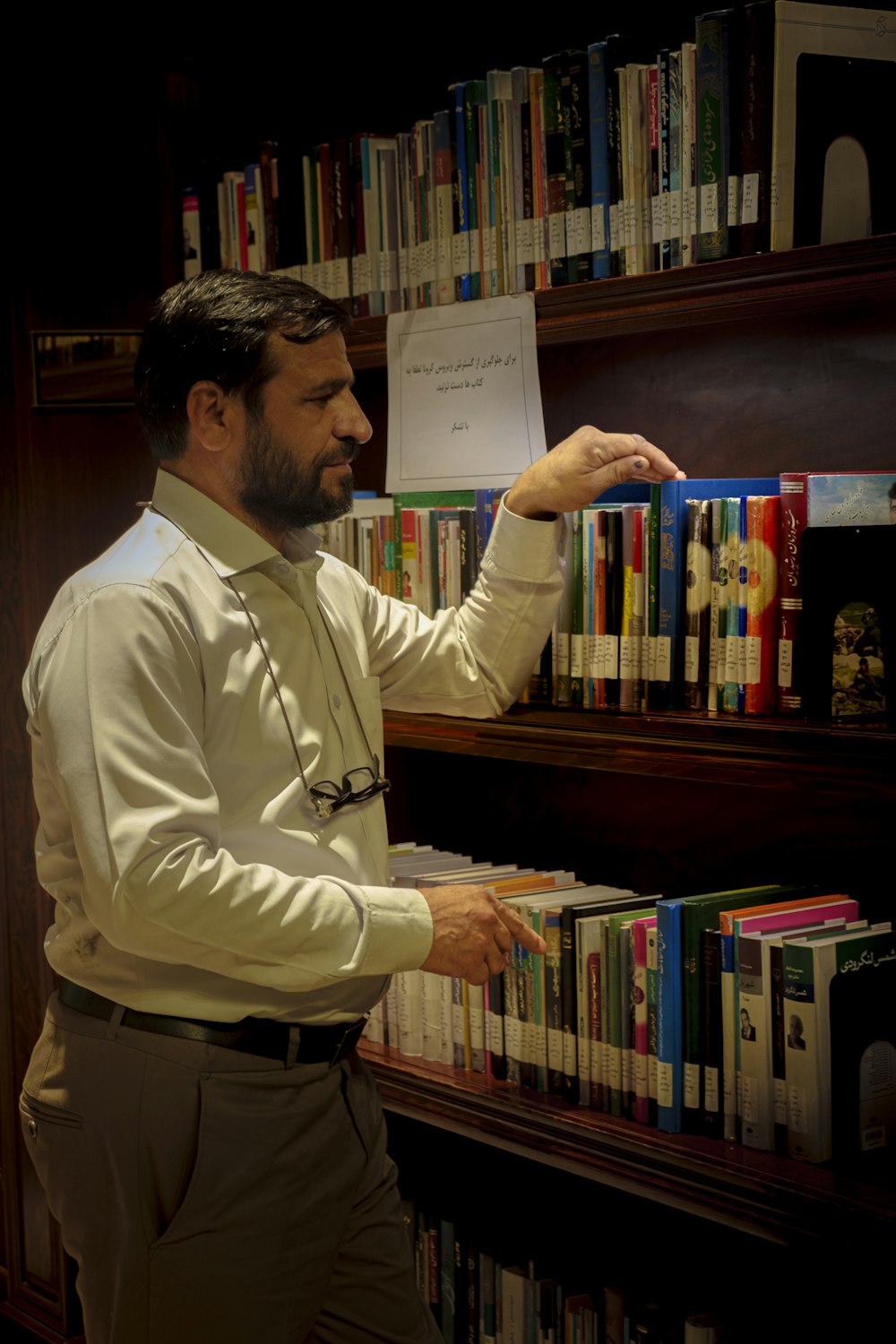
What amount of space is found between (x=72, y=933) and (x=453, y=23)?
173 centimetres

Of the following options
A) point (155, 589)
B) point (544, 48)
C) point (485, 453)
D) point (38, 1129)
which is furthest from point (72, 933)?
point (544, 48)

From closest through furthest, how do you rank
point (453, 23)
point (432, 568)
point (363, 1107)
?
point (363, 1107) < point (432, 568) < point (453, 23)

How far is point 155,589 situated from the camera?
1.57 meters

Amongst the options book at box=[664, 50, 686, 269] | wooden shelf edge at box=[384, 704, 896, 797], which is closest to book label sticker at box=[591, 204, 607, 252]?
book at box=[664, 50, 686, 269]

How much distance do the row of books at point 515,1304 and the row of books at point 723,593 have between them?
0.91m

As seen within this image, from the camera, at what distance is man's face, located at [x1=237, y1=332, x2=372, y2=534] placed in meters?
1.72

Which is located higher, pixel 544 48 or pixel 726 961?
pixel 544 48

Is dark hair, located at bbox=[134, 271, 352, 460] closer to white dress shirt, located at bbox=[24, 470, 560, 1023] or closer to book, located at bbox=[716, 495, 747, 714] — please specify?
white dress shirt, located at bbox=[24, 470, 560, 1023]

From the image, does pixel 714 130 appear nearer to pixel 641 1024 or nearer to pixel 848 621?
pixel 848 621

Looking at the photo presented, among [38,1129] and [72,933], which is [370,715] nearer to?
[72,933]

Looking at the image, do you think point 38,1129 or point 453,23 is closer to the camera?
point 38,1129

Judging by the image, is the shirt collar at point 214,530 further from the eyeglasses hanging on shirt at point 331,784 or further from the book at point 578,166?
the book at point 578,166

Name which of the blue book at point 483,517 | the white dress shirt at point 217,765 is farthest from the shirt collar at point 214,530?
the blue book at point 483,517

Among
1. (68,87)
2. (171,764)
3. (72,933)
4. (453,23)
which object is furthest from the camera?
(68,87)
